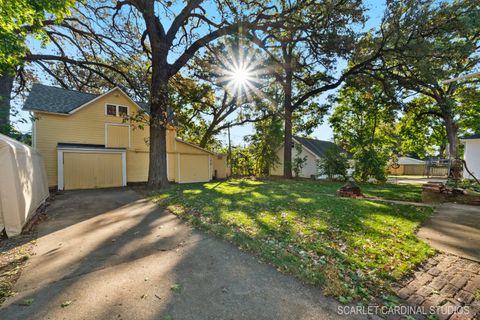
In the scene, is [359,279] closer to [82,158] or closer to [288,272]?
[288,272]

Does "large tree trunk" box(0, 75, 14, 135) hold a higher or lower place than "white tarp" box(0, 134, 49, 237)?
higher

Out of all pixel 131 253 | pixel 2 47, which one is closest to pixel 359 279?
pixel 131 253

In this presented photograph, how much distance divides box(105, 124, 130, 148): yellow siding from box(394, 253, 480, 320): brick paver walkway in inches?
559

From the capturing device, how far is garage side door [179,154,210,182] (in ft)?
49.3

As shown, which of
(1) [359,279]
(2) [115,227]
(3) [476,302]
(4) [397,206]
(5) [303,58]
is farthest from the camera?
(5) [303,58]

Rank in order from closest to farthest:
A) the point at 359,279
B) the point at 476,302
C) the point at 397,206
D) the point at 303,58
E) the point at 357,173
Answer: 1. the point at 476,302
2. the point at 359,279
3. the point at 397,206
4. the point at 303,58
5. the point at 357,173

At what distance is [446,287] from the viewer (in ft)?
8.29

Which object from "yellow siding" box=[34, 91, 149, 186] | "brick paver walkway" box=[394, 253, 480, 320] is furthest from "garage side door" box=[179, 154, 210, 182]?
"brick paver walkway" box=[394, 253, 480, 320]

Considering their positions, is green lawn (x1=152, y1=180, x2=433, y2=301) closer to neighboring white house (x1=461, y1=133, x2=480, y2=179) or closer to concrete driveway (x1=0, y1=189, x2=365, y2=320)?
concrete driveway (x1=0, y1=189, x2=365, y2=320)

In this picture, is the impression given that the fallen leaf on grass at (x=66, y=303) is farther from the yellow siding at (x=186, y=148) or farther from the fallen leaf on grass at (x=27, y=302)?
the yellow siding at (x=186, y=148)

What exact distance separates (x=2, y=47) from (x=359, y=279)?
886cm

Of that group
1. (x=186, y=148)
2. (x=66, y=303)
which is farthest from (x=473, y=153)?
(x=66, y=303)

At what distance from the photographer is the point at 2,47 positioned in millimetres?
5105

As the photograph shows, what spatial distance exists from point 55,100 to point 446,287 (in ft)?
54.7
